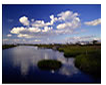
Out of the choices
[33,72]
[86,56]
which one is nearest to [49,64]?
[33,72]

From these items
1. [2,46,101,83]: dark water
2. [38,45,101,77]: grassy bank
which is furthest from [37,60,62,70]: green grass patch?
[38,45,101,77]: grassy bank

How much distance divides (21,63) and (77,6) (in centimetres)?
301

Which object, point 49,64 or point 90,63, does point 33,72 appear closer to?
point 49,64

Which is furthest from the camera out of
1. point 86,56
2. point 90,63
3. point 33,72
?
point 86,56

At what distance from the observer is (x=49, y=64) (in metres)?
3.85

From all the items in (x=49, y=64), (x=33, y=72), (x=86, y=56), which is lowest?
(x=33, y=72)

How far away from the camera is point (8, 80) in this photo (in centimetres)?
336

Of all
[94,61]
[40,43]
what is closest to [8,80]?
[40,43]

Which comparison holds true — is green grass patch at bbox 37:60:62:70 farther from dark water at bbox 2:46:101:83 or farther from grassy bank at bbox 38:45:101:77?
grassy bank at bbox 38:45:101:77

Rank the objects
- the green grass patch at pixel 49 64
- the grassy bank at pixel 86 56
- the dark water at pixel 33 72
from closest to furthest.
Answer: the dark water at pixel 33 72 < the grassy bank at pixel 86 56 < the green grass patch at pixel 49 64

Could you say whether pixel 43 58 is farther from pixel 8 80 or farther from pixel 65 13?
pixel 65 13

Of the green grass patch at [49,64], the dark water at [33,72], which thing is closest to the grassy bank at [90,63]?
the dark water at [33,72]

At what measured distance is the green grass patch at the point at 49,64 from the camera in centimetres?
372

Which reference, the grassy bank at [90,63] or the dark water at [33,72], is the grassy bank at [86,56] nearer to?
the grassy bank at [90,63]
